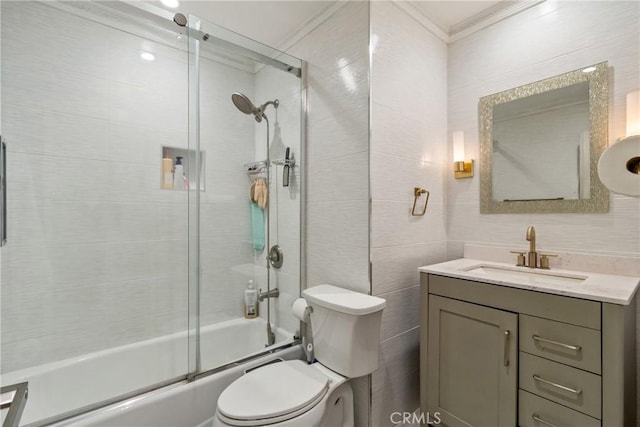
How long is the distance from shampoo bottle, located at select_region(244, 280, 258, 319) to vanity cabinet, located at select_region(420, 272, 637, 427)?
43.2 inches

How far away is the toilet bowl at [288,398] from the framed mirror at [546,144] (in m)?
1.30

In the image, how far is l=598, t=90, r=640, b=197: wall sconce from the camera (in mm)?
1141

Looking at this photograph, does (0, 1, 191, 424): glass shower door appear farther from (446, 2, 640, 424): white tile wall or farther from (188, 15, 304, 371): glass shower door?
(446, 2, 640, 424): white tile wall

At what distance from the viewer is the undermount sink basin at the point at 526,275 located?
48.2 inches

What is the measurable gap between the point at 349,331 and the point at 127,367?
1411mm

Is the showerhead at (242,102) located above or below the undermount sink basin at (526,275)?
above

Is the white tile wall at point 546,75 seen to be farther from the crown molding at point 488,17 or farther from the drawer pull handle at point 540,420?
the drawer pull handle at point 540,420

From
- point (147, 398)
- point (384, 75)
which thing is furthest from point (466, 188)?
point (147, 398)

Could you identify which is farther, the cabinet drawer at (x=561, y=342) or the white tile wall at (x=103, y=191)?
the white tile wall at (x=103, y=191)

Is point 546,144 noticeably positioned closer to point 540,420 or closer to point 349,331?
point 540,420

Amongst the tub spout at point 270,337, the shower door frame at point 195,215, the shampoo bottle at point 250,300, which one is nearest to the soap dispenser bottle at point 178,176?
the shower door frame at point 195,215

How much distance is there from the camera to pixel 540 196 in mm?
1507

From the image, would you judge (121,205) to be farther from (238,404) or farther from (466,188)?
(466,188)

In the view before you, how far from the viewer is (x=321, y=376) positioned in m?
1.33
